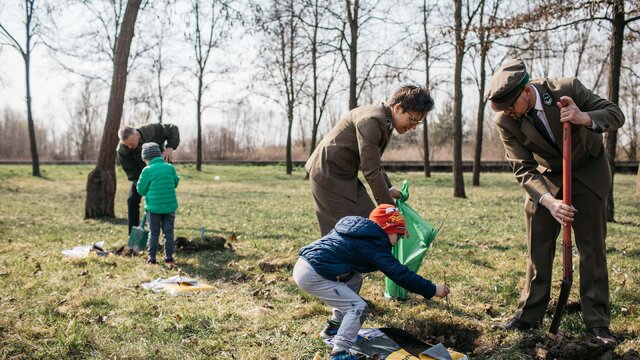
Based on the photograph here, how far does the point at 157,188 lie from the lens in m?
6.60

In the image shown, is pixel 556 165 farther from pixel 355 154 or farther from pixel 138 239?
pixel 138 239

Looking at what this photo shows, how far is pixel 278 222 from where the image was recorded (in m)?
10.4

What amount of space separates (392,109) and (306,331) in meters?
1.91

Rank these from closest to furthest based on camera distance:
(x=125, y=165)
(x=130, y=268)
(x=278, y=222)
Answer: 1. (x=130, y=268)
2. (x=125, y=165)
3. (x=278, y=222)

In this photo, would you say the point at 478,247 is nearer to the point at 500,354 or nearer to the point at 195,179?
the point at 500,354

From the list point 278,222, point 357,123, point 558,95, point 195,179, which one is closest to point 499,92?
point 558,95

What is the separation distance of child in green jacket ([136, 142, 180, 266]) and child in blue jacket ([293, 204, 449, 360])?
3535 mm

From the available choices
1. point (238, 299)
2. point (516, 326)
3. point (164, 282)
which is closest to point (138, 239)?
point (164, 282)

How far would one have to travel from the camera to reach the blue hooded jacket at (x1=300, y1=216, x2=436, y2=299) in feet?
10.8

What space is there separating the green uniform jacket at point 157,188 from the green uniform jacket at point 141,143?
1.52m

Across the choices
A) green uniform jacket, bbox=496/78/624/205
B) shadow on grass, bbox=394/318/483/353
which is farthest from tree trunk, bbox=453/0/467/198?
shadow on grass, bbox=394/318/483/353

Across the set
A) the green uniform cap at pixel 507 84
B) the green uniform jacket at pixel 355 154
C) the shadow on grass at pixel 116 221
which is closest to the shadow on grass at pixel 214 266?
the green uniform jacket at pixel 355 154

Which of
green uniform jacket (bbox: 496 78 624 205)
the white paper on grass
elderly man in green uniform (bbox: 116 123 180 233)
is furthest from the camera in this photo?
elderly man in green uniform (bbox: 116 123 180 233)

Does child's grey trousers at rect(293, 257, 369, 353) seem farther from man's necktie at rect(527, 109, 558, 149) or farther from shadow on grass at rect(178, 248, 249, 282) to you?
shadow on grass at rect(178, 248, 249, 282)
